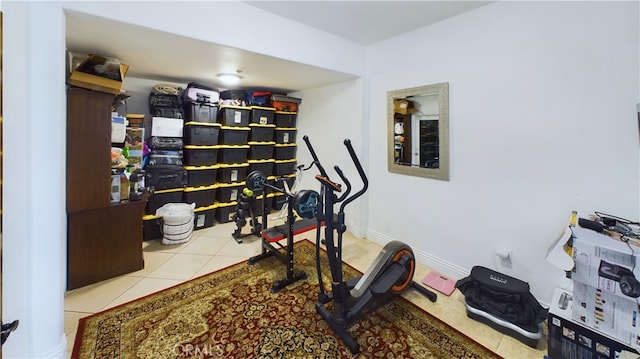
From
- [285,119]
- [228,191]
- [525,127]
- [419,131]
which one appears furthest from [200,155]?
[525,127]

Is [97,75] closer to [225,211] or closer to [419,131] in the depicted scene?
[225,211]

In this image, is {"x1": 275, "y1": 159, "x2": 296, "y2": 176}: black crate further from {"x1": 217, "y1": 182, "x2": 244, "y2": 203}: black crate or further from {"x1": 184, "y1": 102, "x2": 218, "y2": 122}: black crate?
{"x1": 184, "y1": 102, "x2": 218, "y2": 122}: black crate

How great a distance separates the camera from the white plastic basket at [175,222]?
10.0 feet

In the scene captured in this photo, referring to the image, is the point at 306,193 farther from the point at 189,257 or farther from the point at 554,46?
the point at 554,46

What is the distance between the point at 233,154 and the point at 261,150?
1.54 ft

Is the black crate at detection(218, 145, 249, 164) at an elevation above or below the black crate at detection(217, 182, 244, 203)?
above

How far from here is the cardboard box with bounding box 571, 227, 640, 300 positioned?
120cm

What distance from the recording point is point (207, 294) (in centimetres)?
220

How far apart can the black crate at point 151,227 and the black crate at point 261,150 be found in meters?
1.59

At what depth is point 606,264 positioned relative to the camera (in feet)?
4.15

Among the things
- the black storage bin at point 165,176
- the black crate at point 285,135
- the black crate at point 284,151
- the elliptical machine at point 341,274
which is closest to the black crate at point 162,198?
the black storage bin at point 165,176

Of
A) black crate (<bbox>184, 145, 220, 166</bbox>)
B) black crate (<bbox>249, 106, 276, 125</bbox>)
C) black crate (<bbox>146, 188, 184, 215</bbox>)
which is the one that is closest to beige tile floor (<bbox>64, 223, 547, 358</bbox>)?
black crate (<bbox>146, 188, 184, 215</bbox>)

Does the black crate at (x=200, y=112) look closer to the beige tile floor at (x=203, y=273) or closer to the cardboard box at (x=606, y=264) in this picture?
the beige tile floor at (x=203, y=273)

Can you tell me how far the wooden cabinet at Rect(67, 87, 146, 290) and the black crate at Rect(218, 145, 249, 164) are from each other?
156 cm
